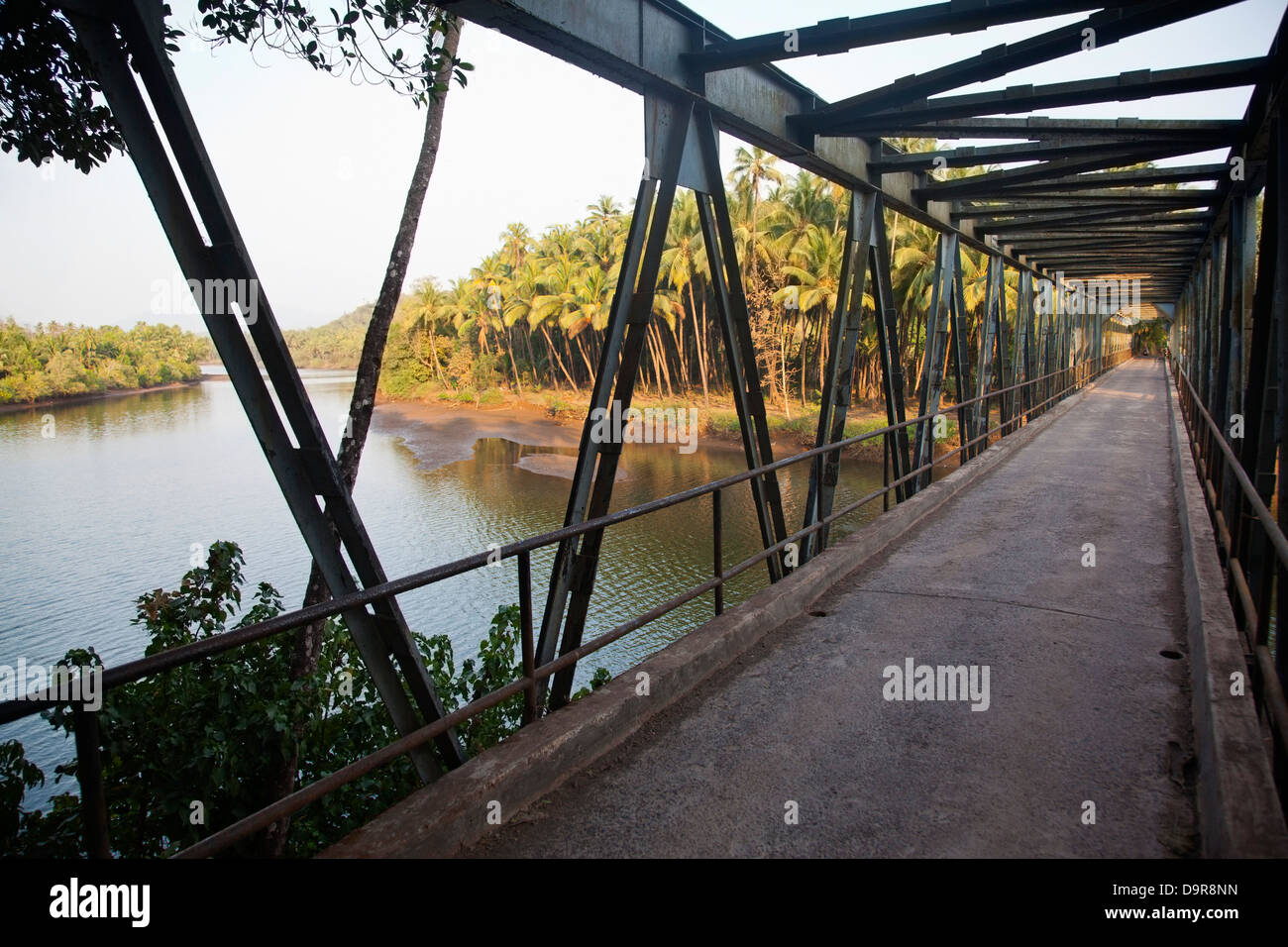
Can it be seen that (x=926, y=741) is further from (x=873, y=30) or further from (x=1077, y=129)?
(x=1077, y=129)

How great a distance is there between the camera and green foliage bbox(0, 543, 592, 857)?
4.86 meters

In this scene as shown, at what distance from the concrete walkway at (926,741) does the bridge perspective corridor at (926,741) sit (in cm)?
1

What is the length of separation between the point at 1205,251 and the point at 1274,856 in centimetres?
1802

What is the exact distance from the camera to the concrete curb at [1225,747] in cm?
249

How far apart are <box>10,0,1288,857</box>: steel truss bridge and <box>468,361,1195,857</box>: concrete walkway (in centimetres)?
48

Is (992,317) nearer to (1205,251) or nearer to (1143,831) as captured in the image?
(1205,251)

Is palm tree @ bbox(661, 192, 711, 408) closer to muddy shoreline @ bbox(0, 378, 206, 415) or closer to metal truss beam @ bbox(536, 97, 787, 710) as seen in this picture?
muddy shoreline @ bbox(0, 378, 206, 415)

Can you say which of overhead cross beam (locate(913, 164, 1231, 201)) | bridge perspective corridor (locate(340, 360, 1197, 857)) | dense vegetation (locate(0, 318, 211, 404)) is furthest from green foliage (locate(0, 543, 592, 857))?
dense vegetation (locate(0, 318, 211, 404))

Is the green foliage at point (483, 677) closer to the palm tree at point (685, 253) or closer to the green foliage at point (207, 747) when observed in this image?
the green foliage at point (207, 747)

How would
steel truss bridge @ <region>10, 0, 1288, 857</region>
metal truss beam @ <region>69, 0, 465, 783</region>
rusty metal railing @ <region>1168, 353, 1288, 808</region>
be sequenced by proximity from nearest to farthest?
metal truss beam @ <region>69, 0, 465, 783</region>
steel truss bridge @ <region>10, 0, 1288, 857</region>
rusty metal railing @ <region>1168, 353, 1288, 808</region>

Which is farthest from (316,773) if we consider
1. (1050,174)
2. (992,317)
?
(992,317)

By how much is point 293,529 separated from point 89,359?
4564 cm

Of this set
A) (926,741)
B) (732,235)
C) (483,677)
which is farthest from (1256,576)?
(483,677)

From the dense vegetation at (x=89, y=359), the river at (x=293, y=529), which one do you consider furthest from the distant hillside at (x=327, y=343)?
the river at (x=293, y=529)
